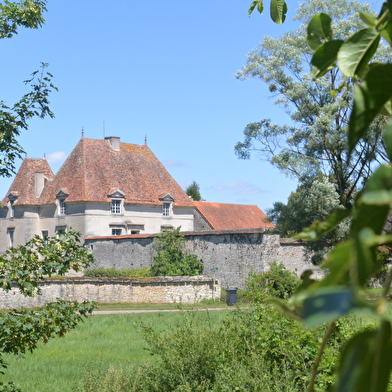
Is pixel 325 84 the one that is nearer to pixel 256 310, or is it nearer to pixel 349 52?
pixel 256 310

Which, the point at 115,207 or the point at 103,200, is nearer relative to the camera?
the point at 103,200

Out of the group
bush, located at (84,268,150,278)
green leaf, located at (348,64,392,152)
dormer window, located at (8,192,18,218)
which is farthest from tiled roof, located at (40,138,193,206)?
green leaf, located at (348,64,392,152)

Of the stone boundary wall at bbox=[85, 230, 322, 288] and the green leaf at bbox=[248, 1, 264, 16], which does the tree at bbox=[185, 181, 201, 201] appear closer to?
the stone boundary wall at bbox=[85, 230, 322, 288]

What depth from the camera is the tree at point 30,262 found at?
569 cm

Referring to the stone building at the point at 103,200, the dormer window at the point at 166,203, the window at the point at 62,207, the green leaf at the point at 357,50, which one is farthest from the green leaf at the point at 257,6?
the dormer window at the point at 166,203

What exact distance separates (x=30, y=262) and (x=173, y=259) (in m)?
22.7

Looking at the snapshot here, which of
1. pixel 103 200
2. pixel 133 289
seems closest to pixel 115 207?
pixel 103 200

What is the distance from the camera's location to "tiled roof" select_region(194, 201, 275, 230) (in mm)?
38688

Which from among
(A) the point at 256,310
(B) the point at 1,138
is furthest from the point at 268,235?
(B) the point at 1,138

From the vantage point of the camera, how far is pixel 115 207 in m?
36.5

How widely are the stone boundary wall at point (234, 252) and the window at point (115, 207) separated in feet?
17.4

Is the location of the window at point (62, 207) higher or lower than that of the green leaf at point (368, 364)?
higher

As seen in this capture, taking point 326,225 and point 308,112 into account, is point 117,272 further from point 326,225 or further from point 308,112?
point 326,225

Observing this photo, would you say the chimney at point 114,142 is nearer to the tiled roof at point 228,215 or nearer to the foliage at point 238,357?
the tiled roof at point 228,215
